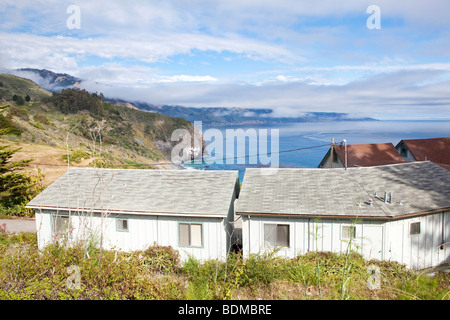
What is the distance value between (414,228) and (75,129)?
54.9 m

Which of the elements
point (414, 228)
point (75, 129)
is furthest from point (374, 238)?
point (75, 129)

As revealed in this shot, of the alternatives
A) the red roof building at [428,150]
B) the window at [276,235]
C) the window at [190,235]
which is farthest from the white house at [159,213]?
the red roof building at [428,150]

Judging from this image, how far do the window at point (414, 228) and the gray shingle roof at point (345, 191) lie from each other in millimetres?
674

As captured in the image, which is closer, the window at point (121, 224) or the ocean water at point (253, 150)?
the window at point (121, 224)

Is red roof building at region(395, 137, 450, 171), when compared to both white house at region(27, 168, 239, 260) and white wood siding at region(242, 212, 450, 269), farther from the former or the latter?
white house at region(27, 168, 239, 260)

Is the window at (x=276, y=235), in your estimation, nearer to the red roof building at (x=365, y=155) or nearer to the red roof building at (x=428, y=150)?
the red roof building at (x=365, y=155)

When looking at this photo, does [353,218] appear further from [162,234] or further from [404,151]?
[404,151]

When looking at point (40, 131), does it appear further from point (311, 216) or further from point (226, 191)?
point (311, 216)

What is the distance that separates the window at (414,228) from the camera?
13.4 metres

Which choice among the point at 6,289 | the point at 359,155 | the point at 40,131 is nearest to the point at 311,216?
the point at 6,289

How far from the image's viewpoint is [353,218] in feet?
41.8

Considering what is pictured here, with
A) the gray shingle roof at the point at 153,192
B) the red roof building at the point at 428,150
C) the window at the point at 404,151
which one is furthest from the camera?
the window at the point at 404,151

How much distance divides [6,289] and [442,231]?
1528 centimetres
